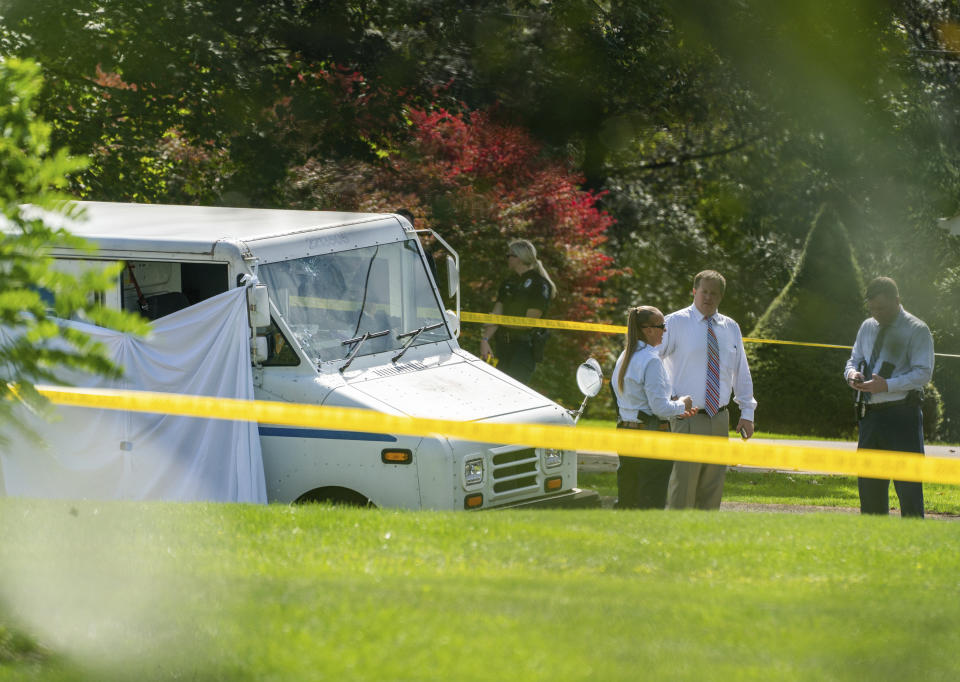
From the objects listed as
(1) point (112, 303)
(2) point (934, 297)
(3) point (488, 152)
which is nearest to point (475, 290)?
(3) point (488, 152)

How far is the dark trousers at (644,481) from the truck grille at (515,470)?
0.69 m

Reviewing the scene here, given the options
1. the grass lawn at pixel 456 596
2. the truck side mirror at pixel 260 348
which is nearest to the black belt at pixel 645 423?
the grass lawn at pixel 456 596

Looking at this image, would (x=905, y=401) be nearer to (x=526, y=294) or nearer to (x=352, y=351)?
(x=352, y=351)

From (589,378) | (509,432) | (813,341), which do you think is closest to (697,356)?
(589,378)

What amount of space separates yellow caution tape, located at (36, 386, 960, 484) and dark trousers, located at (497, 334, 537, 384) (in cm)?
424

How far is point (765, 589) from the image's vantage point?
5.67 m

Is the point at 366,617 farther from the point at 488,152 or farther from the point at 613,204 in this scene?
the point at 613,204

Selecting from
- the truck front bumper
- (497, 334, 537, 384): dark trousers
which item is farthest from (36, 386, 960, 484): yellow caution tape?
(497, 334, 537, 384): dark trousers

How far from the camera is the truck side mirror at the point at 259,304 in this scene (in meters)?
7.90

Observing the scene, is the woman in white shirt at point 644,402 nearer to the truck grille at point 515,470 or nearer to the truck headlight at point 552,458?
the truck headlight at point 552,458

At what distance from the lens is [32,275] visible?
4.53 metres

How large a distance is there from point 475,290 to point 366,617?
11.4 meters

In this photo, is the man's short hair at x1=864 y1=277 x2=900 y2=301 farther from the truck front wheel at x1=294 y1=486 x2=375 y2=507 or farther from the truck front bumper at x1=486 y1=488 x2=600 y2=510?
the truck front wheel at x1=294 y1=486 x2=375 y2=507

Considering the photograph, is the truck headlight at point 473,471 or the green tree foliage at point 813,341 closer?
the truck headlight at point 473,471
